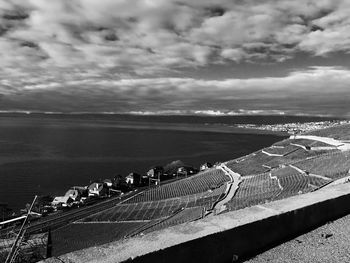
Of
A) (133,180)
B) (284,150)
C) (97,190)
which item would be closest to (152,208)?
(97,190)

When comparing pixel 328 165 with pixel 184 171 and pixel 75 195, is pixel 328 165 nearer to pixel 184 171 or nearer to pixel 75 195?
pixel 75 195

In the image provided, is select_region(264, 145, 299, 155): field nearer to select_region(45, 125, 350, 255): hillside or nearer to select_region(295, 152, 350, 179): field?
select_region(45, 125, 350, 255): hillside

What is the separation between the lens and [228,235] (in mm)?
4914

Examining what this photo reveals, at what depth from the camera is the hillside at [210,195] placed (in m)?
31.2

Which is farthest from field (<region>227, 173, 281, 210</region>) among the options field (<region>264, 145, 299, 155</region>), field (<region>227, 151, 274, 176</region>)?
field (<region>264, 145, 299, 155</region>)

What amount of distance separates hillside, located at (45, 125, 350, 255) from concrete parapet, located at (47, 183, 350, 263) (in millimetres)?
17908

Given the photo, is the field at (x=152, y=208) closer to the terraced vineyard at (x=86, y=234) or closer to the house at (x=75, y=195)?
the terraced vineyard at (x=86, y=234)

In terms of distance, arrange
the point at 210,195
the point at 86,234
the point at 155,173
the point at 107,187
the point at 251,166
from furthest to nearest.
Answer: the point at 155,173
the point at 107,187
the point at 251,166
the point at 210,195
the point at 86,234

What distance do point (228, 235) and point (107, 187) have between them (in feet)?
204

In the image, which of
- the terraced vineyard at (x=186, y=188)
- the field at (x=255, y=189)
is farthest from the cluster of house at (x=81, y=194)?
the field at (x=255, y=189)

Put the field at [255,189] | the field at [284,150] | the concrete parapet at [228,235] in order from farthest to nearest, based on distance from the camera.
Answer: the field at [284,150]
the field at [255,189]
the concrete parapet at [228,235]

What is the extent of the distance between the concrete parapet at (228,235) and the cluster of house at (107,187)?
169ft

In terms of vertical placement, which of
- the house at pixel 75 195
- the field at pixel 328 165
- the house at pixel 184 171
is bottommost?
the house at pixel 184 171

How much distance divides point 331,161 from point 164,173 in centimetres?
4194
